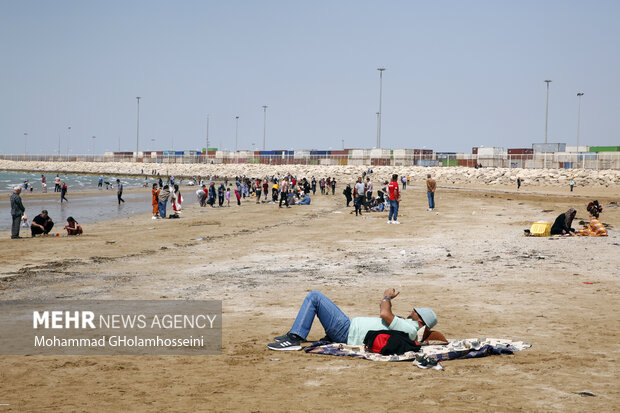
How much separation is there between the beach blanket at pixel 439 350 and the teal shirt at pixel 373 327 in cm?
12

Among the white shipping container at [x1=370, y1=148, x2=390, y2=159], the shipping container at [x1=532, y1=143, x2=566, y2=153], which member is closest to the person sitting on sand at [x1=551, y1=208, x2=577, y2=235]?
the shipping container at [x1=532, y1=143, x2=566, y2=153]

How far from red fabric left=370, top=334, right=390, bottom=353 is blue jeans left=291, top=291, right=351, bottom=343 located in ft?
1.44

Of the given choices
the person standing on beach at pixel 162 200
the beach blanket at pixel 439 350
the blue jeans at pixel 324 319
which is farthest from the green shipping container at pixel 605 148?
the blue jeans at pixel 324 319

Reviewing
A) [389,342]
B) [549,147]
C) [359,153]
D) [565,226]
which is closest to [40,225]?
[565,226]

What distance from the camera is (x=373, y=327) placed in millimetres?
7320

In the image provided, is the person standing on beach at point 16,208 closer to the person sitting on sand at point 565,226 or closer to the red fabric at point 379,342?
the red fabric at point 379,342

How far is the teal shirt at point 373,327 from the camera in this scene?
717 cm

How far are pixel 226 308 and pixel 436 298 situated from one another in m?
3.53

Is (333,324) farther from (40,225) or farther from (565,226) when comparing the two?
(40,225)

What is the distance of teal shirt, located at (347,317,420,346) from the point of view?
7172 millimetres

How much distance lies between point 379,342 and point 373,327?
0.26 meters

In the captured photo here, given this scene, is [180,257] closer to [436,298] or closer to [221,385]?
[436,298]

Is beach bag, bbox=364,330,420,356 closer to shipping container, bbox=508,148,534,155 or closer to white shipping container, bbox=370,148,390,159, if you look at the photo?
white shipping container, bbox=370,148,390,159

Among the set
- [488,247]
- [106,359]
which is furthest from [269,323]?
[488,247]
